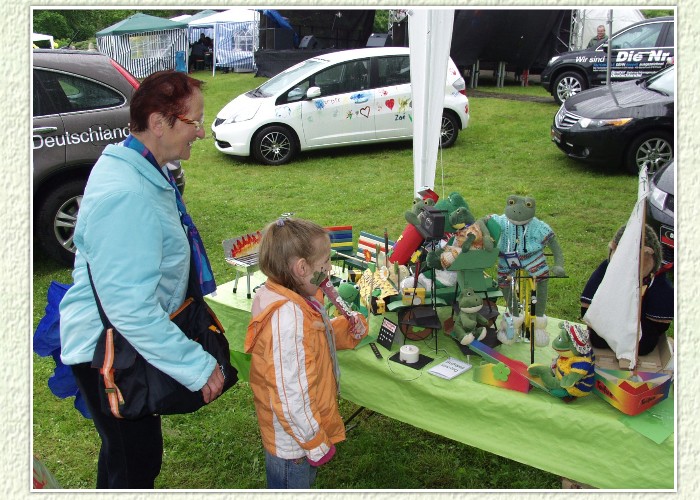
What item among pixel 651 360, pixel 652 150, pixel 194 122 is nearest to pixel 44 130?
pixel 194 122

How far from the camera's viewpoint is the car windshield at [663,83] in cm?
729

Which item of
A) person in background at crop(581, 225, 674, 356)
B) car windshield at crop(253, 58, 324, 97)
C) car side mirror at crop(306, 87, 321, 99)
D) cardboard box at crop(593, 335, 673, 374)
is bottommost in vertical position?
cardboard box at crop(593, 335, 673, 374)

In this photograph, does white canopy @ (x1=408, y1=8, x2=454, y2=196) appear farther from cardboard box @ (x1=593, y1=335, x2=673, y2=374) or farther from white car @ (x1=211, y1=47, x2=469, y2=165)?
white car @ (x1=211, y1=47, x2=469, y2=165)

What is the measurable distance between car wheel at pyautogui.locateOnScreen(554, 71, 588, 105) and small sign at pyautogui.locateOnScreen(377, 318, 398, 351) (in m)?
10.3

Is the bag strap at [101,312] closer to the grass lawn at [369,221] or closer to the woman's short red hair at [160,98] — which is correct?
the woman's short red hair at [160,98]

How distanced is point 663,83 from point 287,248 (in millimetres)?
6937

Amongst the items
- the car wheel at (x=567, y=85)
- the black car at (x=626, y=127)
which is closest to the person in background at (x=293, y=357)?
the black car at (x=626, y=127)

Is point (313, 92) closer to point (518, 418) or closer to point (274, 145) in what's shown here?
point (274, 145)

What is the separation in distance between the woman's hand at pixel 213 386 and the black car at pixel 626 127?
646cm

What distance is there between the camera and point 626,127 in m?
7.20

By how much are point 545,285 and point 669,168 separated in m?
2.48

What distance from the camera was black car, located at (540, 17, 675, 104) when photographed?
10.1 metres

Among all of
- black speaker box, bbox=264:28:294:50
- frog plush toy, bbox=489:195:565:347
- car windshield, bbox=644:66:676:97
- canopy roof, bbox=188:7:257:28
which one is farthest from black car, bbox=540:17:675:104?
canopy roof, bbox=188:7:257:28

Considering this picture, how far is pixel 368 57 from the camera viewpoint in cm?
849
